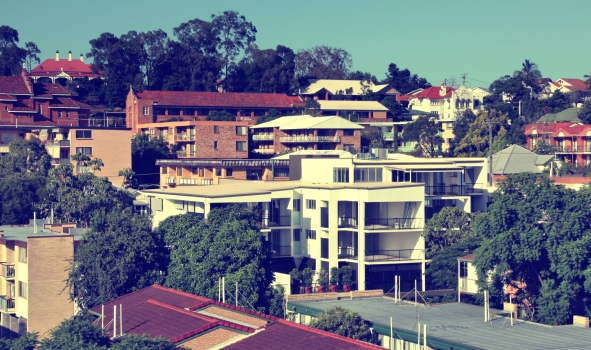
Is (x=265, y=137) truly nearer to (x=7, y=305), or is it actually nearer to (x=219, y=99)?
(x=219, y=99)

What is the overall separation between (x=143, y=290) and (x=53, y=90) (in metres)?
63.9

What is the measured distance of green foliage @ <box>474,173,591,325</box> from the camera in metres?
41.7

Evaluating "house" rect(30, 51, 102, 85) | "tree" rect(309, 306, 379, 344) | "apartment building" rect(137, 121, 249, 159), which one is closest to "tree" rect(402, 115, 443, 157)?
"apartment building" rect(137, 121, 249, 159)

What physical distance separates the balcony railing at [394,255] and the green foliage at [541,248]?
10.4 meters

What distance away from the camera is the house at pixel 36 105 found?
98.4m

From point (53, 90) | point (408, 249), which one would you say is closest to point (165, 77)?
point (53, 90)

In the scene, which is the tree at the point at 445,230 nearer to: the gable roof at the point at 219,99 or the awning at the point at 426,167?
the awning at the point at 426,167

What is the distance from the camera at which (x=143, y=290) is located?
44250mm

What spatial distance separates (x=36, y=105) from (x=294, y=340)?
72.1 meters

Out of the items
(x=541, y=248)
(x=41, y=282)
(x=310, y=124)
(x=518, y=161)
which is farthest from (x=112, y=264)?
(x=310, y=124)

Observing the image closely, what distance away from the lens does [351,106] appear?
11594 centimetres

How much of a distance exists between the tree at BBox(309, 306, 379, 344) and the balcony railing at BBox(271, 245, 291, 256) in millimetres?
18468

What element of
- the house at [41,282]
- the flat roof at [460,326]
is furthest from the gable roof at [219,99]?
the flat roof at [460,326]

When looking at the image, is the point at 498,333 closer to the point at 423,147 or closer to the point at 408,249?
the point at 408,249
